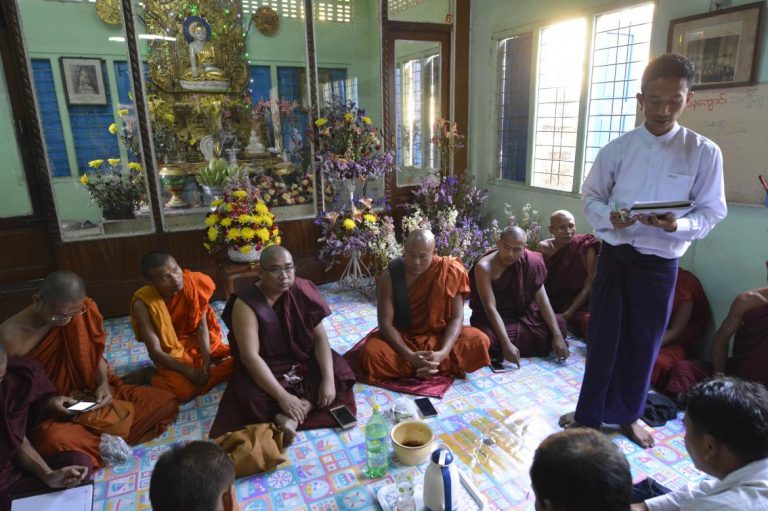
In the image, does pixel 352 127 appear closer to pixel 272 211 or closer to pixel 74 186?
pixel 272 211

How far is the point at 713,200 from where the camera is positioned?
2434 millimetres

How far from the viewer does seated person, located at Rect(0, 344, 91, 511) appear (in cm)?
240

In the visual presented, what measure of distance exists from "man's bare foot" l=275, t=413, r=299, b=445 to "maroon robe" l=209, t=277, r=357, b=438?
9 cm

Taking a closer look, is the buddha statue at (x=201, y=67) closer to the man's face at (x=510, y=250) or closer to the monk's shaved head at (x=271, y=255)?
the monk's shaved head at (x=271, y=255)

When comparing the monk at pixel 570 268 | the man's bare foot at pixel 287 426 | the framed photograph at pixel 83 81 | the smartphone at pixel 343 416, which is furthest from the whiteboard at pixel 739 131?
the framed photograph at pixel 83 81

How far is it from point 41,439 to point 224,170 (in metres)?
3.77

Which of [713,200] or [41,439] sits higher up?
[713,200]

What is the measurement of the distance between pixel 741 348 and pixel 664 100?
2074 millimetres

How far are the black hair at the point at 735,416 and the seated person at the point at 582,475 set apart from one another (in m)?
0.51

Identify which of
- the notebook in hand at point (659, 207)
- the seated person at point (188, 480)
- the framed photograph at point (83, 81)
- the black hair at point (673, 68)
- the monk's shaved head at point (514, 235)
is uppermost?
the framed photograph at point (83, 81)

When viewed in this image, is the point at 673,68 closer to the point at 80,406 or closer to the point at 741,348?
the point at 741,348

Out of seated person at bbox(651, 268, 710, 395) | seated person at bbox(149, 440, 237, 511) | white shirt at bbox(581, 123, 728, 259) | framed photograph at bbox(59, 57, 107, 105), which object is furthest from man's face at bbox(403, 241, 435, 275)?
framed photograph at bbox(59, 57, 107, 105)

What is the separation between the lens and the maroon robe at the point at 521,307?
13.5ft

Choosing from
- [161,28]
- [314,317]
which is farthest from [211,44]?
[314,317]
